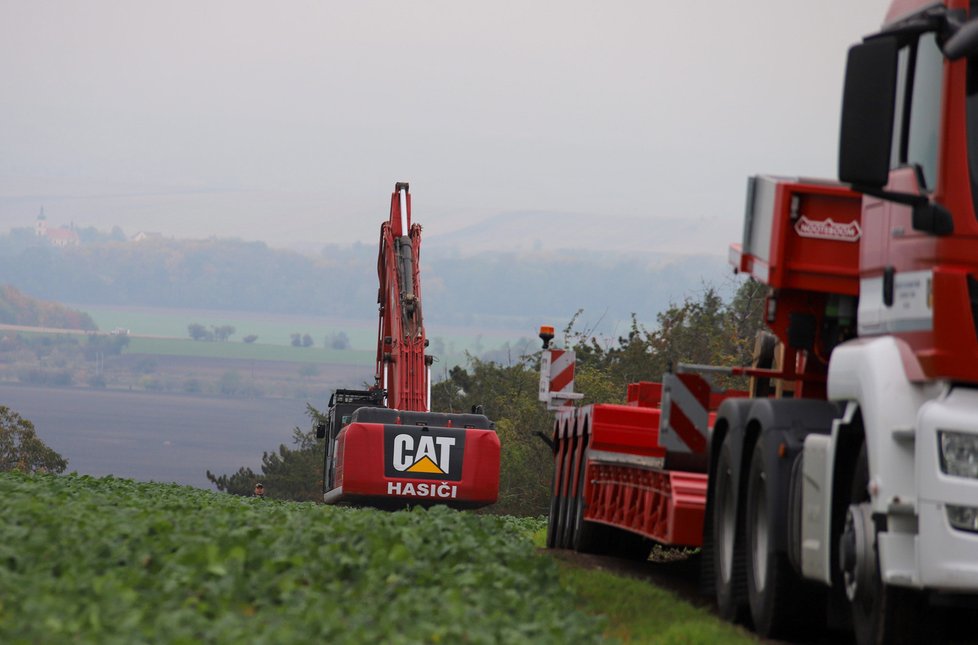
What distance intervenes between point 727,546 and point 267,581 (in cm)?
345

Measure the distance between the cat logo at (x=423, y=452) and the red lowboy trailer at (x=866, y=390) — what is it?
61.5ft

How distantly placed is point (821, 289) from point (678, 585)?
392 cm

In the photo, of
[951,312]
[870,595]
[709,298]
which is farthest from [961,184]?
[709,298]

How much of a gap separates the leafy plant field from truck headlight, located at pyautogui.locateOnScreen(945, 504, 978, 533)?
1929 millimetres

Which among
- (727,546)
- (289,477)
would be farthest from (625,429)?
(289,477)

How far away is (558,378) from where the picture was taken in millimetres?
20891

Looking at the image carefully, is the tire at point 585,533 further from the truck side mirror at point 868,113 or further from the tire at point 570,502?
the truck side mirror at point 868,113

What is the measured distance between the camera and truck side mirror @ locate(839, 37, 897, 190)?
839cm

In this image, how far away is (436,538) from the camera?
11.6m

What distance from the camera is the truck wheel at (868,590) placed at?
8820mm

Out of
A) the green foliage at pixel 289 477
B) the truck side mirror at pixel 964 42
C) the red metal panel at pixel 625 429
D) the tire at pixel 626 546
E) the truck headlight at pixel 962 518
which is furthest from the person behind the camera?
the green foliage at pixel 289 477

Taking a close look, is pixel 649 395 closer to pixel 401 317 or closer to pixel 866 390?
pixel 866 390

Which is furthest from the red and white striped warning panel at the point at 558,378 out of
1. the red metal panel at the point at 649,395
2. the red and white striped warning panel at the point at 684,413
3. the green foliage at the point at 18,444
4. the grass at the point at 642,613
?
the green foliage at the point at 18,444

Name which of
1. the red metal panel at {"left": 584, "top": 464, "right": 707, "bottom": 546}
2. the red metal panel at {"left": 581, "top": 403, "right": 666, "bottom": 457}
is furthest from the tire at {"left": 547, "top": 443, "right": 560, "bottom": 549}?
the red metal panel at {"left": 581, "top": 403, "right": 666, "bottom": 457}
